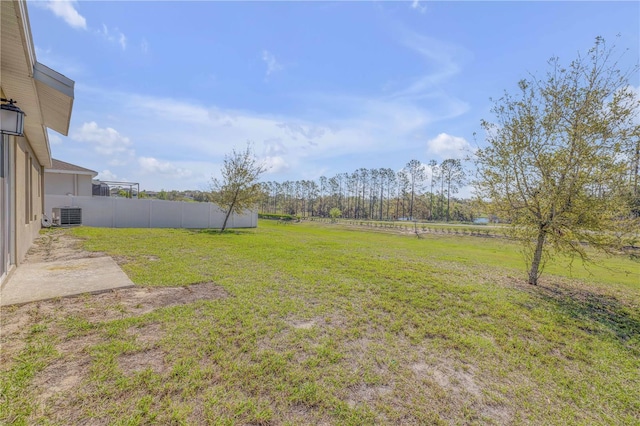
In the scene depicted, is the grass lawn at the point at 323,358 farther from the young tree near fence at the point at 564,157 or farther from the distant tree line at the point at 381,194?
the distant tree line at the point at 381,194

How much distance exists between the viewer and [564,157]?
5.57 metres

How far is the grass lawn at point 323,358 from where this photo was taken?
204cm

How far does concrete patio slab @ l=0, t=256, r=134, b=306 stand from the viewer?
3969mm

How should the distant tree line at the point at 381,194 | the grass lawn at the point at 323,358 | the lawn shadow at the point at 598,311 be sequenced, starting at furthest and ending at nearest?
1. the distant tree line at the point at 381,194
2. the lawn shadow at the point at 598,311
3. the grass lawn at the point at 323,358

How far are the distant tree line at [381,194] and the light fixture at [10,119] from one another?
149 feet

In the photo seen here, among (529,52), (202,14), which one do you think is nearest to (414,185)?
(529,52)

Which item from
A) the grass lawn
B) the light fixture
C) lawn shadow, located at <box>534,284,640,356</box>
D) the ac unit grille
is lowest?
lawn shadow, located at <box>534,284,640,356</box>

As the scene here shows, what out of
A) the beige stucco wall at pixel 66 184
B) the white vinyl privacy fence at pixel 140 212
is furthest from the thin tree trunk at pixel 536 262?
the beige stucco wall at pixel 66 184

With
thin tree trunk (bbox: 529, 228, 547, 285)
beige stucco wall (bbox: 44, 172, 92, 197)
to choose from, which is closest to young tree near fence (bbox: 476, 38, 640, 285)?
thin tree trunk (bbox: 529, 228, 547, 285)

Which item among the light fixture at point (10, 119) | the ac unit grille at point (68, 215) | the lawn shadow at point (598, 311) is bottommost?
the lawn shadow at point (598, 311)

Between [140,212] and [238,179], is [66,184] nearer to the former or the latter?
[140,212]

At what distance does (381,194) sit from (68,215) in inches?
2231

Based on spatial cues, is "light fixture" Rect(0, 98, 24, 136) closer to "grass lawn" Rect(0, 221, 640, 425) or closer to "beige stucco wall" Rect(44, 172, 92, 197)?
"grass lawn" Rect(0, 221, 640, 425)

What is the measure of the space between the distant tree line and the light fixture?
45350mm
